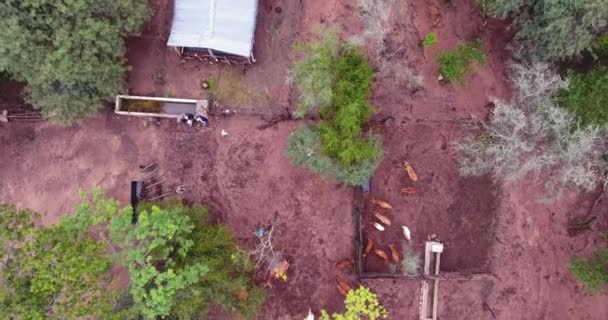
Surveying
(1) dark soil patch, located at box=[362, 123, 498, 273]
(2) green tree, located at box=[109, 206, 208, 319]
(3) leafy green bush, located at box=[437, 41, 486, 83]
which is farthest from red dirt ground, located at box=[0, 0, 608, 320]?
(2) green tree, located at box=[109, 206, 208, 319]

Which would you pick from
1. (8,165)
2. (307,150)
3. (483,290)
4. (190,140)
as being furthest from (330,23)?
(8,165)

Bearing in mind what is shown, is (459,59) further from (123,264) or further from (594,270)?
(123,264)

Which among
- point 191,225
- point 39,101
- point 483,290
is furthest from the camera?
point 483,290

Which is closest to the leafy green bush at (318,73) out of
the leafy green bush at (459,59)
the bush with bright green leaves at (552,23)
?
the leafy green bush at (459,59)

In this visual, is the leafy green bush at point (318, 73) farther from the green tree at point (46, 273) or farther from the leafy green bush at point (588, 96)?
the green tree at point (46, 273)

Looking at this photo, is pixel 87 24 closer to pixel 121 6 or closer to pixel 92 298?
pixel 121 6
